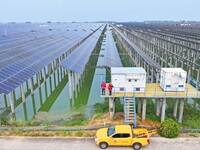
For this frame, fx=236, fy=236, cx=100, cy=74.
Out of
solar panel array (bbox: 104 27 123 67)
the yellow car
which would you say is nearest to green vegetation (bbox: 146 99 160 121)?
the yellow car

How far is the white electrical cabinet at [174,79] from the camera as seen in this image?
2080 centimetres

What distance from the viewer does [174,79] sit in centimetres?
2095

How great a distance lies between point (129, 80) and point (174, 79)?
4037 millimetres

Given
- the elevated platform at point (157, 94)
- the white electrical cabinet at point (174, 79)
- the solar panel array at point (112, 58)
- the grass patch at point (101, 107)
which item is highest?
the white electrical cabinet at point (174, 79)

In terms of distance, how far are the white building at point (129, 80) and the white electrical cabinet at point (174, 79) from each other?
6.68 ft

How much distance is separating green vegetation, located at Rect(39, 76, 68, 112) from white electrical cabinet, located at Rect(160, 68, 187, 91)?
14.5m

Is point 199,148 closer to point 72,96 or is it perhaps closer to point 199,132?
point 199,132

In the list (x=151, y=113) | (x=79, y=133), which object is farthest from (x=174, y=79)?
(x=79, y=133)

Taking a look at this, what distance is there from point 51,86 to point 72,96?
6.75 meters

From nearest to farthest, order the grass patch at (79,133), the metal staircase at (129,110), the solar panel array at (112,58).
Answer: the grass patch at (79,133)
the metal staircase at (129,110)
the solar panel array at (112,58)

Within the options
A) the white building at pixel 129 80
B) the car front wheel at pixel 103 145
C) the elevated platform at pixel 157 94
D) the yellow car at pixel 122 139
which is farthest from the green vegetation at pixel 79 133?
the white building at pixel 129 80

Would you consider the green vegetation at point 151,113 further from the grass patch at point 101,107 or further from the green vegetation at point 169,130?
the green vegetation at point 169,130

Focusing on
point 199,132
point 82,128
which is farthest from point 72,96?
point 199,132

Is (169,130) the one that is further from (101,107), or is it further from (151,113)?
(101,107)
